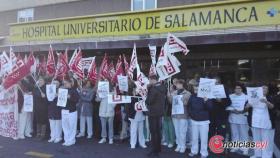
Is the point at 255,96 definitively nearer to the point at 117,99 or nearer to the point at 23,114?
the point at 117,99

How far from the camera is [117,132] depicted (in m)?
11.3

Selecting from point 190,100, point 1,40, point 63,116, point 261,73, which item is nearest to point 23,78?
point 63,116

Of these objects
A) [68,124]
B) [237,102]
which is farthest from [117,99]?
[237,102]

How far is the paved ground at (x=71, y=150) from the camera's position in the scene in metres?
8.82

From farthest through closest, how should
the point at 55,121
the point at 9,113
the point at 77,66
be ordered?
the point at 77,66
the point at 9,113
the point at 55,121

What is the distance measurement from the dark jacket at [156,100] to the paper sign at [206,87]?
3.05 ft

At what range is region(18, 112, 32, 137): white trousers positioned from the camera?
35.6 ft

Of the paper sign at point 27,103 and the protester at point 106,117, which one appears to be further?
the paper sign at point 27,103

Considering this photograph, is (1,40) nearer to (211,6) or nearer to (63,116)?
(63,116)

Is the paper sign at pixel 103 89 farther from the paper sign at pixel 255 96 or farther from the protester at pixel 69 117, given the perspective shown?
the paper sign at pixel 255 96

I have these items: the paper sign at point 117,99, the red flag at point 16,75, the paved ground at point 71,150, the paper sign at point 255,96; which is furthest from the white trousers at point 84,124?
the paper sign at point 255,96

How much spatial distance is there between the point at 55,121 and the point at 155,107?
3.24m

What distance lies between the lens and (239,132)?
9.14 m

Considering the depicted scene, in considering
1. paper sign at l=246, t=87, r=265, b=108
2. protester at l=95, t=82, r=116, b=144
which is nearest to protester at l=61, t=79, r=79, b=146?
protester at l=95, t=82, r=116, b=144
